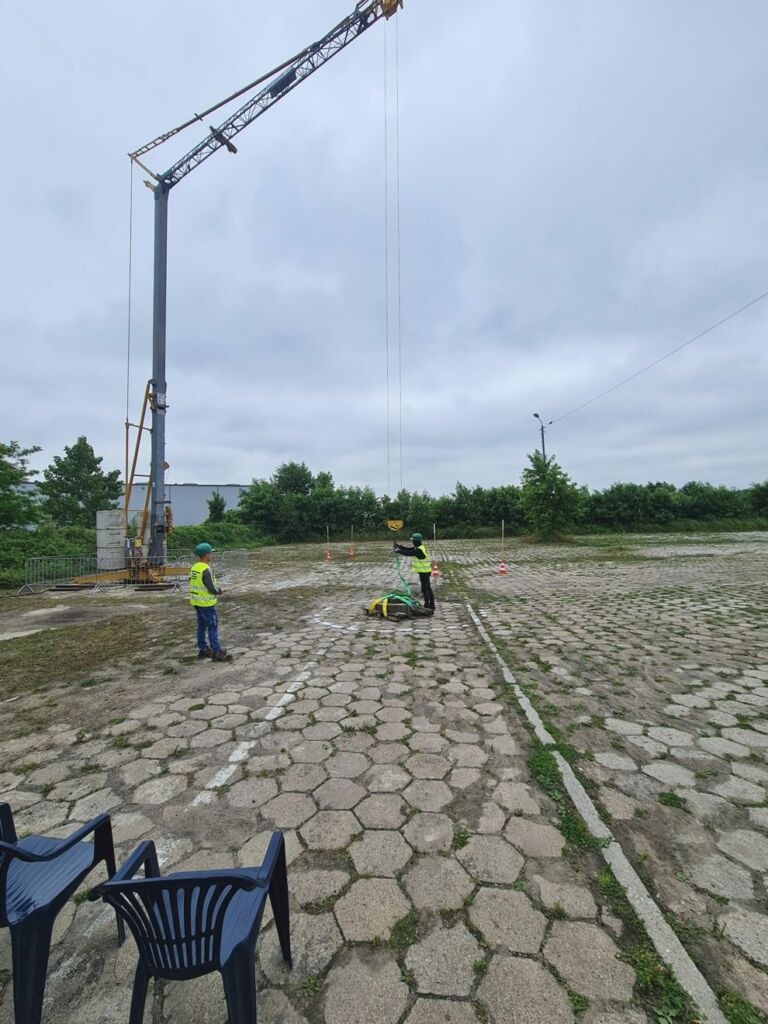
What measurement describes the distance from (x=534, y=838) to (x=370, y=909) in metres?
1.07

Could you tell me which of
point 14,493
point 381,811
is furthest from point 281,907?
point 14,493

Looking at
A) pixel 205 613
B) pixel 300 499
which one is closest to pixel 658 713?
pixel 205 613

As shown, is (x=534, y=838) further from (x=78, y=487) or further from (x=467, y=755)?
(x=78, y=487)

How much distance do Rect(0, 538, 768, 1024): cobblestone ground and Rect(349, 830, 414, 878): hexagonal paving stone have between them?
1 cm

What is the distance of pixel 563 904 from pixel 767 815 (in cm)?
171

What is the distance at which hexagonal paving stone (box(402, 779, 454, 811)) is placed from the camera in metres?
2.99

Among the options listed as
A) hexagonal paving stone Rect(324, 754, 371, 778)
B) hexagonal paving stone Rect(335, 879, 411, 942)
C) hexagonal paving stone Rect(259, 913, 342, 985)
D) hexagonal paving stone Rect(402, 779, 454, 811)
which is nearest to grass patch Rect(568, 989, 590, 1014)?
hexagonal paving stone Rect(335, 879, 411, 942)

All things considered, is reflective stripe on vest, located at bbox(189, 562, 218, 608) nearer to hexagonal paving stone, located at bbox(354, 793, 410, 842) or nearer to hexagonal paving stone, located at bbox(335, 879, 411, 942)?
hexagonal paving stone, located at bbox(354, 793, 410, 842)

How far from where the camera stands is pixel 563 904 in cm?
220

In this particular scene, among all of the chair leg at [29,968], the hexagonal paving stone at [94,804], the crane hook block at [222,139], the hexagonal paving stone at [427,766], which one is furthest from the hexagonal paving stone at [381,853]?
the crane hook block at [222,139]

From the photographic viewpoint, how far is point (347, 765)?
3.51 meters

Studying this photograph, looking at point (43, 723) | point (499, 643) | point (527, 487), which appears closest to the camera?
point (43, 723)

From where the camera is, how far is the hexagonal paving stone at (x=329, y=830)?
2650mm

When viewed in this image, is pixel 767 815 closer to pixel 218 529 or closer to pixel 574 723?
pixel 574 723
